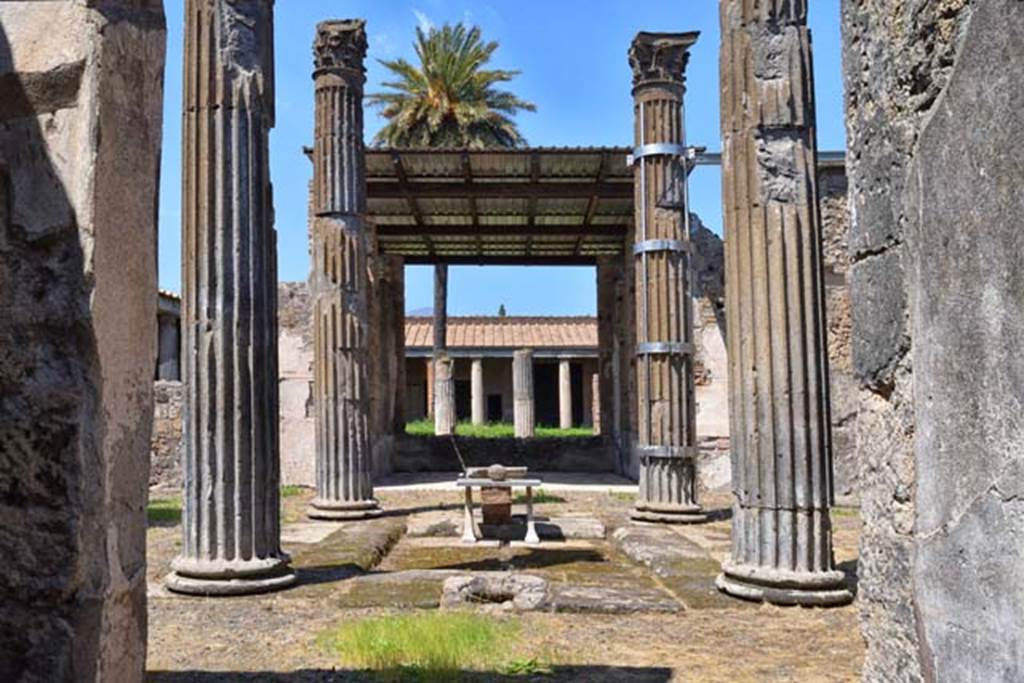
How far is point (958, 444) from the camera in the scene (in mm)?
1724

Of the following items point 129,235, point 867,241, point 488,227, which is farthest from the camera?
point 488,227

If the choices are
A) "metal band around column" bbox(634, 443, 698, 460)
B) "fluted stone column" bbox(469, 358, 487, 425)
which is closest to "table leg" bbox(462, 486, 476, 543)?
"metal band around column" bbox(634, 443, 698, 460)

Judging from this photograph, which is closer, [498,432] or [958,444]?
[958,444]

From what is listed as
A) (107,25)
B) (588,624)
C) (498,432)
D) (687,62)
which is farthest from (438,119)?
(107,25)

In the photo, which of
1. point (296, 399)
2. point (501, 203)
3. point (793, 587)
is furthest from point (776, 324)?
point (501, 203)

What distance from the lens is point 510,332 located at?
31.8 meters

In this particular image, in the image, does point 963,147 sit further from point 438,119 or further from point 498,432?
point 498,432

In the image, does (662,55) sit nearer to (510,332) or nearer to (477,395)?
(477,395)

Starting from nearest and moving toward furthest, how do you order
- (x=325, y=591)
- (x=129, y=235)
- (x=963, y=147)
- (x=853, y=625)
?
(x=963, y=147)
(x=129, y=235)
(x=853, y=625)
(x=325, y=591)

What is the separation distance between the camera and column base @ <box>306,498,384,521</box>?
1010 centimetres

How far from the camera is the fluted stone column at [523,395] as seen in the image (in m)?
25.0

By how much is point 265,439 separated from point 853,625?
3.99 metres

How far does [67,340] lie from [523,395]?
23.4 metres

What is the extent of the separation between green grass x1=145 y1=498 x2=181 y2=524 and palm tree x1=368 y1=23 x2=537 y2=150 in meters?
12.8
